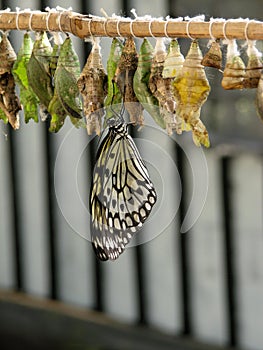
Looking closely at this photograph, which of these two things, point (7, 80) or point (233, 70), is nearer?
point (233, 70)

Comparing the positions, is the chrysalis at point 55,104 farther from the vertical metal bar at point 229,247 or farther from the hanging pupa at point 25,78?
the vertical metal bar at point 229,247

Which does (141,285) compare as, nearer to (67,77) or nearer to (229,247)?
(229,247)

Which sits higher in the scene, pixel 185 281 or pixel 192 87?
pixel 192 87

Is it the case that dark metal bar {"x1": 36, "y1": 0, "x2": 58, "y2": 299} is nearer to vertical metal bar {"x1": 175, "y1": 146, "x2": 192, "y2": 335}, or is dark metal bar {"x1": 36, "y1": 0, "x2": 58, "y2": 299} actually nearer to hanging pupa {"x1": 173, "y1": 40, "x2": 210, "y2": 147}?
vertical metal bar {"x1": 175, "y1": 146, "x2": 192, "y2": 335}

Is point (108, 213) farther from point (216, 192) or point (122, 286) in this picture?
point (122, 286)

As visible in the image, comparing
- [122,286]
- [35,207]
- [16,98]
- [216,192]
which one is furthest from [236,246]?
[16,98]

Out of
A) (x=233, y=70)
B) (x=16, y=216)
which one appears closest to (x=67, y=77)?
(x=233, y=70)

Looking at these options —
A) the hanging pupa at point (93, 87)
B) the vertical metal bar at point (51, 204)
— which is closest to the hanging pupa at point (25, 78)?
the hanging pupa at point (93, 87)

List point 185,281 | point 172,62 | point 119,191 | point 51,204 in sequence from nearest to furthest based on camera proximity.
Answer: point 172,62, point 119,191, point 185,281, point 51,204
